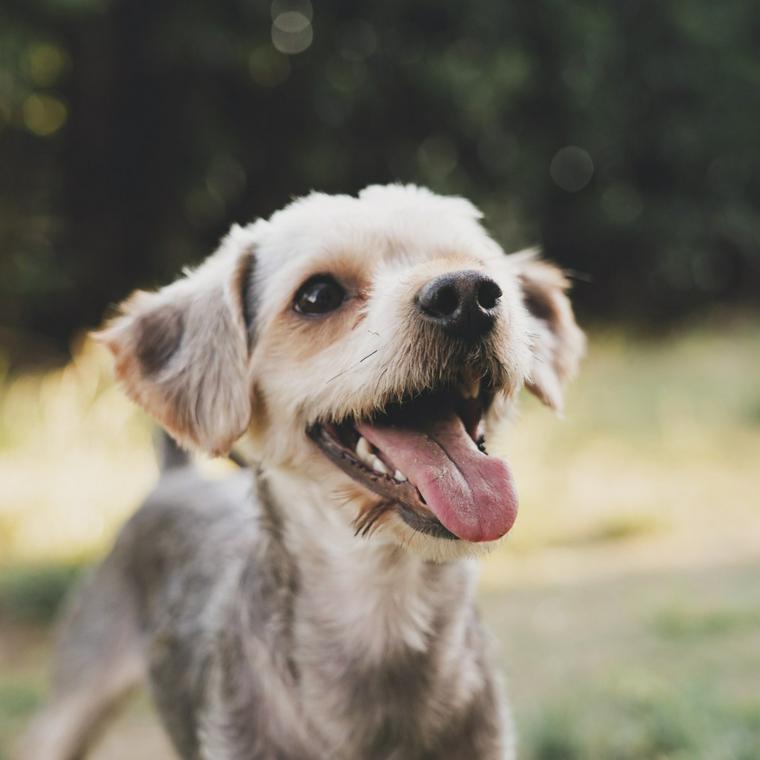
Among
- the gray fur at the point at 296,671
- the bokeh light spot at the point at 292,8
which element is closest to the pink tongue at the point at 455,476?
the gray fur at the point at 296,671

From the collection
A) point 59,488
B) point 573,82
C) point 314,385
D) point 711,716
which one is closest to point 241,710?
point 314,385

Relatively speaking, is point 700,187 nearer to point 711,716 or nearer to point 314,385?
point 711,716

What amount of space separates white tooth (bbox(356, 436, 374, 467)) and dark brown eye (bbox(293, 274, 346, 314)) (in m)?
0.38

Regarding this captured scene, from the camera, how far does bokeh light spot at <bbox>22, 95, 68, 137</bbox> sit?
37.0 ft

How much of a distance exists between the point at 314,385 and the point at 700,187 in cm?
1407

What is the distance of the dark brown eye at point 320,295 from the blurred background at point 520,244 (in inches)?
47.0

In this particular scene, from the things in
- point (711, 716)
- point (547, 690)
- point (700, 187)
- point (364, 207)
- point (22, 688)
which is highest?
point (700, 187)

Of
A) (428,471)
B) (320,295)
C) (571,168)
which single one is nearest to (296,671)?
(428,471)

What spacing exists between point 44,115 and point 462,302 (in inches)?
409

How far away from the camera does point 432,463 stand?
2.49m

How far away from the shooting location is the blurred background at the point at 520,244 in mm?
5105

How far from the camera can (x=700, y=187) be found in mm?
15477

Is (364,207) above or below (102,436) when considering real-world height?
above

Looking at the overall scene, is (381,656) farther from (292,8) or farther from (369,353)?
(292,8)
